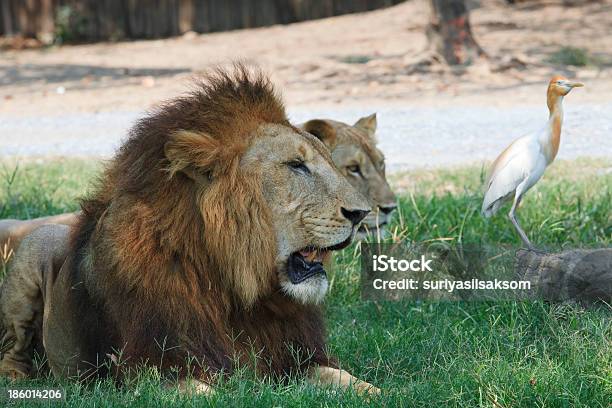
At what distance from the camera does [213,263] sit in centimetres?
388

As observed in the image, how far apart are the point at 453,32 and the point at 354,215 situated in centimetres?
1001

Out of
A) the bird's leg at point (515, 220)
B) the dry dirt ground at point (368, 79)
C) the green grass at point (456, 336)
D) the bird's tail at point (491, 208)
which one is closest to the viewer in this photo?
the green grass at point (456, 336)

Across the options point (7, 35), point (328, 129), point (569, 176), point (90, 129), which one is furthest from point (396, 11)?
point (328, 129)

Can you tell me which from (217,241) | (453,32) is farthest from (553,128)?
(453,32)

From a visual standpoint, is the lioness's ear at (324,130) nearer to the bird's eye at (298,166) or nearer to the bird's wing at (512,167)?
the bird's wing at (512,167)

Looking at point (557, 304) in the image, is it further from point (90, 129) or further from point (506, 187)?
point (90, 129)

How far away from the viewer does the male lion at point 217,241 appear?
3824 millimetres

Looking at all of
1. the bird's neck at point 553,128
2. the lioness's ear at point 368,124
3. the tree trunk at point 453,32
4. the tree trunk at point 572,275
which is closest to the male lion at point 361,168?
the lioness's ear at point 368,124

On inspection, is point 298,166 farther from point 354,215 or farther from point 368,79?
point 368,79

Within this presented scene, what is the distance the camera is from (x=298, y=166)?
12.9 ft

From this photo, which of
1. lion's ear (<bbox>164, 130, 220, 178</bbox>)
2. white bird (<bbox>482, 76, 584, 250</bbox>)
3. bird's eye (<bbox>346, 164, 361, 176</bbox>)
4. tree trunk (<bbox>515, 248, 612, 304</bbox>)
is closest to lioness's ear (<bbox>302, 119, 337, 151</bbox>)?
bird's eye (<bbox>346, 164, 361, 176</bbox>)

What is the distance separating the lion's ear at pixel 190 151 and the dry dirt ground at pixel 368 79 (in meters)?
3.99

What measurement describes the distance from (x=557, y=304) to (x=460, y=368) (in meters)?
1.02

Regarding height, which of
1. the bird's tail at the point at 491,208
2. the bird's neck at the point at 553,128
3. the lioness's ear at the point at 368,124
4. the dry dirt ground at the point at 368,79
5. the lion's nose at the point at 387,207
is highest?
the bird's neck at the point at 553,128
